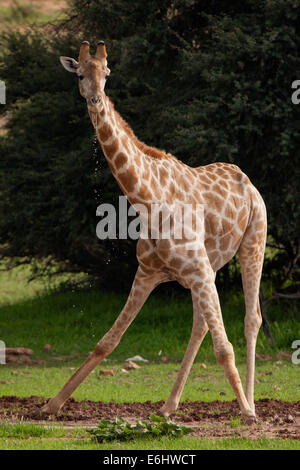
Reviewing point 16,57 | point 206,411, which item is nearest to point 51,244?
point 16,57

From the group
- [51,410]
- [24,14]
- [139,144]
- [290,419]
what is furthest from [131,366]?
[24,14]

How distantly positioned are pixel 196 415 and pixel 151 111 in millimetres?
7558

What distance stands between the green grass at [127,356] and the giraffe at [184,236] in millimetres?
778

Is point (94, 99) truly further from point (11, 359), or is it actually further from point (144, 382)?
point (11, 359)

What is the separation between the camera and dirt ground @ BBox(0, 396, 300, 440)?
6.17 meters

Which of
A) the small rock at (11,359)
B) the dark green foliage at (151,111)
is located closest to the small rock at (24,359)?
the small rock at (11,359)

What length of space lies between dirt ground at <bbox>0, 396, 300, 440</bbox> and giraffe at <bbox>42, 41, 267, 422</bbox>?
175 millimetres

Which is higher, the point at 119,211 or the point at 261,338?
the point at 119,211


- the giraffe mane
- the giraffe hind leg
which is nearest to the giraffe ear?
the giraffe mane

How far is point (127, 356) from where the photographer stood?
38.1 ft

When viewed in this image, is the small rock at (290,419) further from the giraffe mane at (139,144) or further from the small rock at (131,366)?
the small rock at (131,366)

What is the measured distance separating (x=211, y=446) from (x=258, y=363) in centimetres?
540
